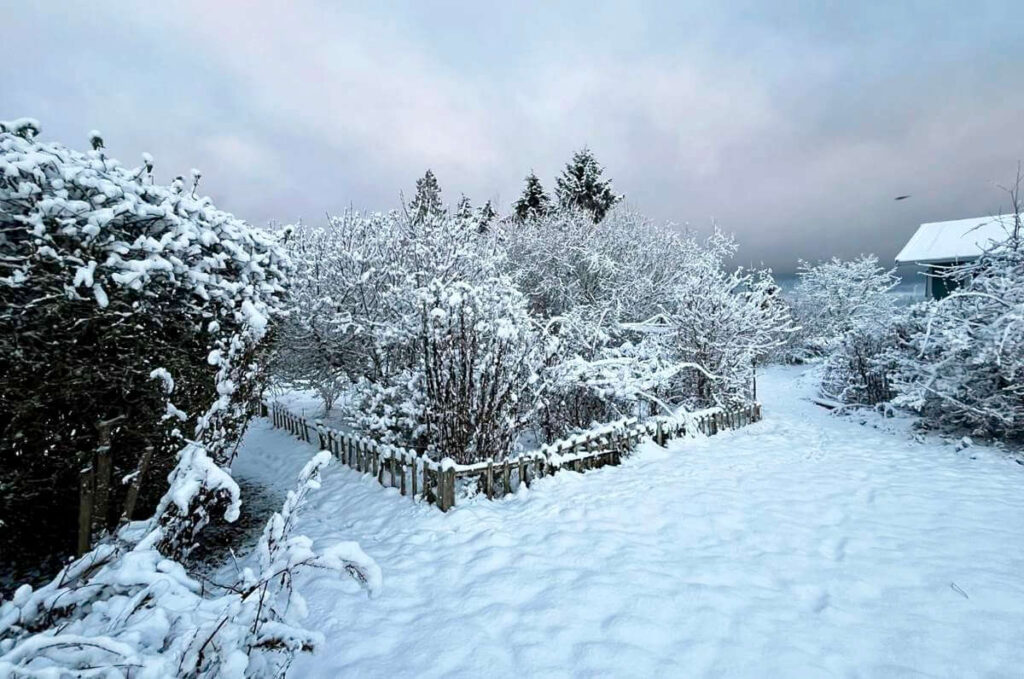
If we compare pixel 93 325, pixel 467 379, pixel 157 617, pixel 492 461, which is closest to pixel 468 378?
pixel 467 379

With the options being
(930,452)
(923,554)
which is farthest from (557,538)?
(930,452)

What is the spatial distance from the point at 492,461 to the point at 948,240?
2559 centimetres

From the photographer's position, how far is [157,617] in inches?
76.4

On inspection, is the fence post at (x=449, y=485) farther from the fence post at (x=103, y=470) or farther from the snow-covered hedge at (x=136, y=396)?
the fence post at (x=103, y=470)

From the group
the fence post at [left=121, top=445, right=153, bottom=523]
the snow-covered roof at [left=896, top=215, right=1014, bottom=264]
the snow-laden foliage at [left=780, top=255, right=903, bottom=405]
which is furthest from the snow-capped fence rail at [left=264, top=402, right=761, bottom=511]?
the snow-covered roof at [left=896, top=215, right=1014, bottom=264]

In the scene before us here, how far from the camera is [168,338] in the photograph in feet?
15.0

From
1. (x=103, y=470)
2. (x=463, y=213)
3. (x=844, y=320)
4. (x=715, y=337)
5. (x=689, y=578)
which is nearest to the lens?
(x=103, y=470)

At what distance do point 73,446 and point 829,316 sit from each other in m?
34.5

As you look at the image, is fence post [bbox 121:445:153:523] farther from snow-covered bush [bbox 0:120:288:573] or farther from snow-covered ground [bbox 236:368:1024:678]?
snow-covered ground [bbox 236:368:1024:678]

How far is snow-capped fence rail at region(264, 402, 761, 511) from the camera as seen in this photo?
5941 mm

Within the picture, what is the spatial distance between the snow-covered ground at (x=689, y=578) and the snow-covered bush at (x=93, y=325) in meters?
1.96

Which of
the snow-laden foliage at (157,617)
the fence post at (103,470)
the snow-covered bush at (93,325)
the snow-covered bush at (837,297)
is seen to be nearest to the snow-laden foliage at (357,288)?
the snow-covered bush at (93,325)

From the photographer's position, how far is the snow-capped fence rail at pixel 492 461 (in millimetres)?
5941

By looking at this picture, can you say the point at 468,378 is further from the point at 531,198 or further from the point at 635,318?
the point at 531,198
